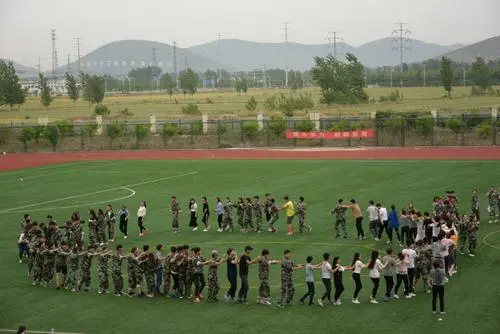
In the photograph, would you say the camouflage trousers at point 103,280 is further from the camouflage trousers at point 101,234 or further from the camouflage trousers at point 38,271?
the camouflage trousers at point 101,234

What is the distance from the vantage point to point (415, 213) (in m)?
29.0

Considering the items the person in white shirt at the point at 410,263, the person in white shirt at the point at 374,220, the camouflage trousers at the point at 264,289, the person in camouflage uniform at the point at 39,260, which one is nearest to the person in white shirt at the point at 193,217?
the person in white shirt at the point at 374,220

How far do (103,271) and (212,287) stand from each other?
3.73 meters

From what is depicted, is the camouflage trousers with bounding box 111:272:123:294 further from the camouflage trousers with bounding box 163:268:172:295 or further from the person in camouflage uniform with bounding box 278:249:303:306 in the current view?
the person in camouflage uniform with bounding box 278:249:303:306

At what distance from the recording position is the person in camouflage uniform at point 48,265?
25.8m

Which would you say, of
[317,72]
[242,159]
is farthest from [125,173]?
[317,72]

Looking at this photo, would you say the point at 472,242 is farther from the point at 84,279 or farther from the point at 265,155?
the point at 265,155

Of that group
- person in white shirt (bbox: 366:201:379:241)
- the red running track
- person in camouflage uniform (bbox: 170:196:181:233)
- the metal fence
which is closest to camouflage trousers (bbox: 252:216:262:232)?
person in camouflage uniform (bbox: 170:196:181:233)

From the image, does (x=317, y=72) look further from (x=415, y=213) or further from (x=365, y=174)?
(x=415, y=213)

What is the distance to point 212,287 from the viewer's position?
2341 cm

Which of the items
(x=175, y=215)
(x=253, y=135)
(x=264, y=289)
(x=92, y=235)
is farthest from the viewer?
(x=253, y=135)

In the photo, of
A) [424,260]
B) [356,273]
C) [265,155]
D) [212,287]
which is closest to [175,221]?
[212,287]

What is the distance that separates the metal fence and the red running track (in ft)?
11.1

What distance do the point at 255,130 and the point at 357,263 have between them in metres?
54.8
